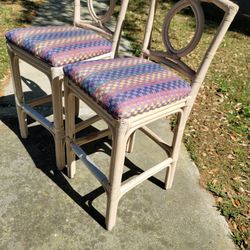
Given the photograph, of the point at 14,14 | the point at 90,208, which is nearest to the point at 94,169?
the point at 90,208

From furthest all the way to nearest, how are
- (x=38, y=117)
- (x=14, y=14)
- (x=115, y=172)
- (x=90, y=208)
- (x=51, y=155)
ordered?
(x=14, y=14) → (x=51, y=155) → (x=38, y=117) → (x=90, y=208) → (x=115, y=172)

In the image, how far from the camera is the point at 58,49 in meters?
2.07

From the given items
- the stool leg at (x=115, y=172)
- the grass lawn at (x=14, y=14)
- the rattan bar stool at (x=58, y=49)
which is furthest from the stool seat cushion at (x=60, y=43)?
the grass lawn at (x=14, y=14)

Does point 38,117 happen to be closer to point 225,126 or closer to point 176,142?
point 176,142

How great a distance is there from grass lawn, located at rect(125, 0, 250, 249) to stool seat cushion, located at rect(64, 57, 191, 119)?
3.40ft

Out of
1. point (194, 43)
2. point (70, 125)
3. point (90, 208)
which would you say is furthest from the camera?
point (90, 208)

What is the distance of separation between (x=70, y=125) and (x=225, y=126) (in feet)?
5.91

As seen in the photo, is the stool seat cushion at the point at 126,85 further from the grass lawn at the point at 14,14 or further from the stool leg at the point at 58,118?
the grass lawn at the point at 14,14

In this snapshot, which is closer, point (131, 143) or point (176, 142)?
point (176, 142)

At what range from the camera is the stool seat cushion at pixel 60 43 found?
2039mm

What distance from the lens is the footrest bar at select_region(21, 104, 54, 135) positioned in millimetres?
2332

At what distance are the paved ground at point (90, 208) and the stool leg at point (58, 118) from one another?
0.14 meters

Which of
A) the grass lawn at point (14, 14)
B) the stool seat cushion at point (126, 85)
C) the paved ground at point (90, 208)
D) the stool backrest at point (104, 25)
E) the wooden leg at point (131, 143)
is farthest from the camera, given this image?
the grass lawn at point (14, 14)

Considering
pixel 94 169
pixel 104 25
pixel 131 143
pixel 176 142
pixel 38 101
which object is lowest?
pixel 131 143
